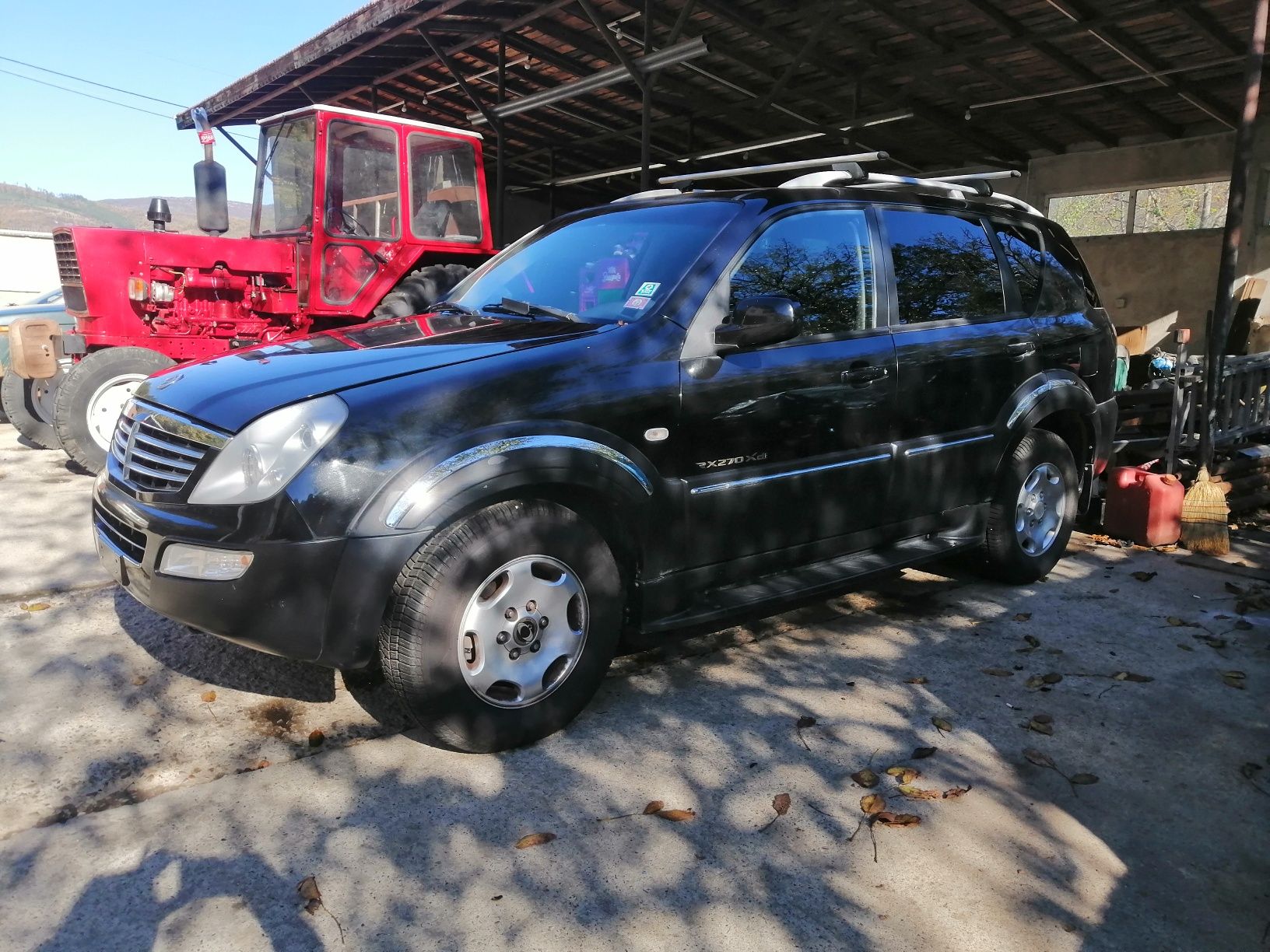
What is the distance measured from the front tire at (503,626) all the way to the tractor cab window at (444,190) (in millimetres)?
5786

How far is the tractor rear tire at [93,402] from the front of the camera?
23.1 feet

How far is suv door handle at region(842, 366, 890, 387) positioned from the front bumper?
2.00 m

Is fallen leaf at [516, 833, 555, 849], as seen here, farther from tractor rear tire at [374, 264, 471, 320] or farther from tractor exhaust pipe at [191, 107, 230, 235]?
tractor exhaust pipe at [191, 107, 230, 235]

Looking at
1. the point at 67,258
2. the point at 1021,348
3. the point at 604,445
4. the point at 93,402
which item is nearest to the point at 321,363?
the point at 604,445

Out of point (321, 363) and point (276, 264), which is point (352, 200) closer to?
point (276, 264)

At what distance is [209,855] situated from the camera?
2531 millimetres

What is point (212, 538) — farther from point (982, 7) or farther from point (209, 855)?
point (982, 7)

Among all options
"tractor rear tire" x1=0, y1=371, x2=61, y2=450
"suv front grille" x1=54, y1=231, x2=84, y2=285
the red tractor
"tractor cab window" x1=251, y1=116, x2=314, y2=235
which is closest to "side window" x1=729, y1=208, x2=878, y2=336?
the red tractor

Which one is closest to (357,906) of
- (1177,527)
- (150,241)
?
(1177,527)

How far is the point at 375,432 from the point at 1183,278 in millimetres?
14804

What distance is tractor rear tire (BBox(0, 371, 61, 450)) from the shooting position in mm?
8258

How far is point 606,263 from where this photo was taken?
3.92 metres

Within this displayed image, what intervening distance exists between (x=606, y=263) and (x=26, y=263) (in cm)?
2219

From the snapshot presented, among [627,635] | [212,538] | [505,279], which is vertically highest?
[505,279]
